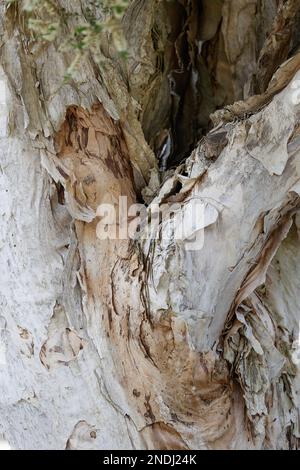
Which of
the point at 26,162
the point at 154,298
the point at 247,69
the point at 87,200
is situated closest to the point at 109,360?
the point at 154,298

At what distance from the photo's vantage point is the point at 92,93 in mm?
1469

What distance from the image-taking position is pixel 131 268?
141cm

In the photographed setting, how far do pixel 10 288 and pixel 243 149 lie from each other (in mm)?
596

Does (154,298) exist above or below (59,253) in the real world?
below

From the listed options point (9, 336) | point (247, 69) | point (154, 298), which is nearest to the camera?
point (154, 298)

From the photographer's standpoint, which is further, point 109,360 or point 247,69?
point 247,69

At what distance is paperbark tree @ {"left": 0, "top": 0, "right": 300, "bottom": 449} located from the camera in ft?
4.43

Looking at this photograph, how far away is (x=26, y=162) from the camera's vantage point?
1.48 metres

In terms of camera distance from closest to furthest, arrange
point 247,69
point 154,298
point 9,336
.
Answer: point 154,298, point 9,336, point 247,69

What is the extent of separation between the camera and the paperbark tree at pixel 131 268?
135 cm
